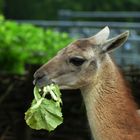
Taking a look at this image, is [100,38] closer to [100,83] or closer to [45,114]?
[100,83]

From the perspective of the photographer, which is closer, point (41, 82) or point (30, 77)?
point (41, 82)

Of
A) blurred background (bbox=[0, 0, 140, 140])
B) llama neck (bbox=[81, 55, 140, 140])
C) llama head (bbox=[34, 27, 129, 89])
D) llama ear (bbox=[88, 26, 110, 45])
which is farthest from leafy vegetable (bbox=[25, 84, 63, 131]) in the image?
blurred background (bbox=[0, 0, 140, 140])

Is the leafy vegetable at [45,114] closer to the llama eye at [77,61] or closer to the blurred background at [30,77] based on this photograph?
the llama eye at [77,61]

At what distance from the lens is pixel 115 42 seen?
7.05 metres

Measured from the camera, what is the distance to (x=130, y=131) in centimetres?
699

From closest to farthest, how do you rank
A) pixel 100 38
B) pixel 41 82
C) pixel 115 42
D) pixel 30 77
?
pixel 41 82
pixel 115 42
pixel 100 38
pixel 30 77

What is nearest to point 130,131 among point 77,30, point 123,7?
point 77,30

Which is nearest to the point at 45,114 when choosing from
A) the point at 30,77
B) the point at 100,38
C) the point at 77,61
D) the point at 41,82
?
the point at 41,82

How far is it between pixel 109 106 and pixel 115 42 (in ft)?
2.08

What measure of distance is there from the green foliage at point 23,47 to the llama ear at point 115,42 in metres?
5.54

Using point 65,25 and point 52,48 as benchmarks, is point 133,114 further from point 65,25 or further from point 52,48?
point 65,25

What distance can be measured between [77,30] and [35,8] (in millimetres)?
20669

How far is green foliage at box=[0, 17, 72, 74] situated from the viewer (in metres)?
12.6

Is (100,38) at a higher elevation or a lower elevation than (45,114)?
higher
